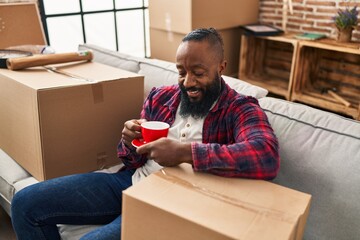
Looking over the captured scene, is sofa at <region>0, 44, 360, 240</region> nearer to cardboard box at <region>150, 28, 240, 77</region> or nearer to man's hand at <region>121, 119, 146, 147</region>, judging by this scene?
man's hand at <region>121, 119, 146, 147</region>

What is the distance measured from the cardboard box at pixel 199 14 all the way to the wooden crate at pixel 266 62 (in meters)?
0.24

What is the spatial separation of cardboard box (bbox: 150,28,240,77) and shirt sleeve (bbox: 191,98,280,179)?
7.58ft

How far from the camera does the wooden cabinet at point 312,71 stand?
2.93m

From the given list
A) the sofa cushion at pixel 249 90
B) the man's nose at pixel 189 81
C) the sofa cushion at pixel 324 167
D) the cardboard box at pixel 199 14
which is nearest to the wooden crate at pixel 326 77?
the cardboard box at pixel 199 14

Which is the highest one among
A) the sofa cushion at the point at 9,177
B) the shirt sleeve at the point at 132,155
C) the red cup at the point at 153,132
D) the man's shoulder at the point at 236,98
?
the man's shoulder at the point at 236,98

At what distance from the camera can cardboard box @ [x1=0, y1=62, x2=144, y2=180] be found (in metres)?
1.41

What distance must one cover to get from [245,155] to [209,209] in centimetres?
27

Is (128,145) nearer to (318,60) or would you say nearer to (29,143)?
(29,143)

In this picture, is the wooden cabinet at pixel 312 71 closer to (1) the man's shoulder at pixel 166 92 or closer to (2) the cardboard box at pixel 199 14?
(2) the cardboard box at pixel 199 14

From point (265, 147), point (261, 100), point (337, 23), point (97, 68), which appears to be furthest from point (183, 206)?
point (337, 23)

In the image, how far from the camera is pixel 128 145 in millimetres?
1313

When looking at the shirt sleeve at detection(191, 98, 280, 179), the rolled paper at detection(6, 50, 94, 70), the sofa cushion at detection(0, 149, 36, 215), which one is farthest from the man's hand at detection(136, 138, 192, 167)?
the rolled paper at detection(6, 50, 94, 70)

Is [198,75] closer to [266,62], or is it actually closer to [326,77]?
[326,77]

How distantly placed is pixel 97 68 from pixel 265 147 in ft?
3.34
